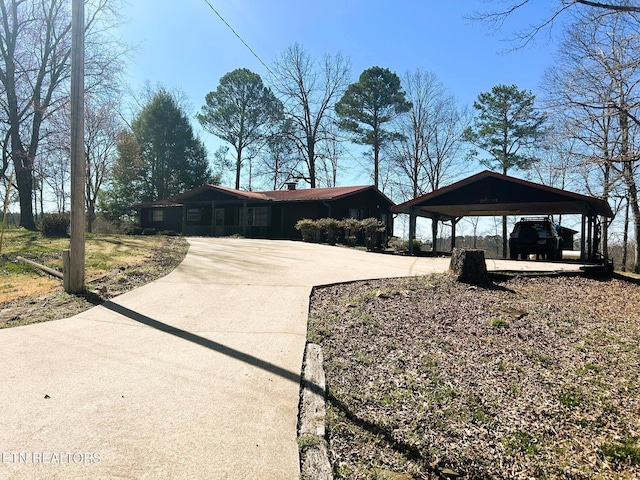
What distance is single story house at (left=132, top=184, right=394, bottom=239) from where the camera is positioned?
73.2 feet

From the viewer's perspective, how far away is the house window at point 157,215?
2967cm

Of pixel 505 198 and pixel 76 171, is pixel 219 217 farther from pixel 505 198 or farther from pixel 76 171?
pixel 76 171

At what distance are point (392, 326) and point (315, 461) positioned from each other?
9.56ft

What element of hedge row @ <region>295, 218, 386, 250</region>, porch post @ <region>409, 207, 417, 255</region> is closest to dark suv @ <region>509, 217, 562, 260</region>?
porch post @ <region>409, 207, 417, 255</region>

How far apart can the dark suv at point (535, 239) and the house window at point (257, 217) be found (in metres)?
14.5

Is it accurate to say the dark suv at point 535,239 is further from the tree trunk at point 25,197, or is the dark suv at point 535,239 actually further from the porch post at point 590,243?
the tree trunk at point 25,197

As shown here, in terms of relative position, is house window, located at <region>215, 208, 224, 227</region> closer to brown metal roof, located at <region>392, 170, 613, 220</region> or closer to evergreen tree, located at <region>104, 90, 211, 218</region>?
evergreen tree, located at <region>104, 90, 211, 218</region>

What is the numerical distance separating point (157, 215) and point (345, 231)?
1758 cm

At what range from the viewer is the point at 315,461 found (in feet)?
7.79

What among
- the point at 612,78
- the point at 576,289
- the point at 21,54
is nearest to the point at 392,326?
the point at 576,289

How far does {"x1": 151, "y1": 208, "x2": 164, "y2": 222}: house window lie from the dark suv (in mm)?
25002

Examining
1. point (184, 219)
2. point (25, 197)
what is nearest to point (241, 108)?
point (184, 219)

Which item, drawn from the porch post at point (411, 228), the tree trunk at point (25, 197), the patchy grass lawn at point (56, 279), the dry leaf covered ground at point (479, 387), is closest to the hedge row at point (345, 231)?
the porch post at point (411, 228)

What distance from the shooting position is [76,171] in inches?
257
